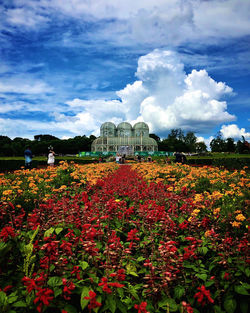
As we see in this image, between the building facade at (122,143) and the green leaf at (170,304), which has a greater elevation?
the building facade at (122,143)

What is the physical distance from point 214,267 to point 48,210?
8.56ft

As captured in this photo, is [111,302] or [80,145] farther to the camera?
[80,145]

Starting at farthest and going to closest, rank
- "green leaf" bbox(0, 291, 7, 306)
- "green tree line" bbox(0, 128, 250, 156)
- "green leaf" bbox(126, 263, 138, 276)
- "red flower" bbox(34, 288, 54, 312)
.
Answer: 1. "green tree line" bbox(0, 128, 250, 156)
2. "green leaf" bbox(126, 263, 138, 276)
3. "green leaf" bbox(0, 291, 7, 306)
4. "red flower" bbox(34, 288, 54, 312)

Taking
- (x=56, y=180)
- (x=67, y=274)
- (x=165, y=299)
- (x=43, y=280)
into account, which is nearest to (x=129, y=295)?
(x=165, y=299)

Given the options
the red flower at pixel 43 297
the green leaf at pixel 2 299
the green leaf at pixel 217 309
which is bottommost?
the green leaf at pixel 217 309

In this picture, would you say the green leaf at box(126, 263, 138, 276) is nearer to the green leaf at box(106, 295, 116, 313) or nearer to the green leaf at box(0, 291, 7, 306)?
the green leaf at box(106, 295, 116, 313)

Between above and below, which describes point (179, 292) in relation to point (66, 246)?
below

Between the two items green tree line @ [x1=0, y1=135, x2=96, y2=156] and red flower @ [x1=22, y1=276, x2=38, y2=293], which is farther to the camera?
green tree line @ [x1=0, y1=135, x2=96, y2=156]

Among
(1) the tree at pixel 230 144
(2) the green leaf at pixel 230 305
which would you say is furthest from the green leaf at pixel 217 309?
(1) the tree at pixel 230 144

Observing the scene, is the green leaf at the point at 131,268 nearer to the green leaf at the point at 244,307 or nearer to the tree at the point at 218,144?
the green leaf at the point at 244,307

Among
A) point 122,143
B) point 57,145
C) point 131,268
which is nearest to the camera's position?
point 131,268

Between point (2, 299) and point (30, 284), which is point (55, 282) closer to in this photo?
point (30, 284)

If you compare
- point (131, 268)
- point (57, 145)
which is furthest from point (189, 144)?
point (131, 268)

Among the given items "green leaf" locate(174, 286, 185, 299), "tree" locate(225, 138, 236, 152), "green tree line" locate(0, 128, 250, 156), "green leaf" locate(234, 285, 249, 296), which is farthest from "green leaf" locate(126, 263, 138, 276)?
"tree" locate(225, 138, 236, 152)
